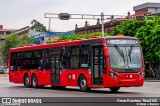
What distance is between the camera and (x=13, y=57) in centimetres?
3628

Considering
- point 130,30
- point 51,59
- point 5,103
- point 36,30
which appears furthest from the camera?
point 36,30

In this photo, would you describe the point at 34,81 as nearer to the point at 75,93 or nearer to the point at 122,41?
the point at 75,93

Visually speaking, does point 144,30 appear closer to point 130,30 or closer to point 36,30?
point 130,30

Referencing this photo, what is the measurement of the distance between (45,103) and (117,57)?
1456 centimetres

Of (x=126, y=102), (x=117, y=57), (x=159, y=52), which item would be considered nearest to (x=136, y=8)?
(x=159, y=52)

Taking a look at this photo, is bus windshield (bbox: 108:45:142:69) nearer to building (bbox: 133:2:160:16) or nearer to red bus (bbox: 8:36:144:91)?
red bus (bbox: 8:36:144:91)

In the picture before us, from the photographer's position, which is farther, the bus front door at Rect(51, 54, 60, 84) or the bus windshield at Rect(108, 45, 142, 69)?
the bus front door at Rect(51, 54, 60, 84)

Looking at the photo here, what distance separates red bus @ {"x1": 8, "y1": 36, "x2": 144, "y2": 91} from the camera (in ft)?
81.4

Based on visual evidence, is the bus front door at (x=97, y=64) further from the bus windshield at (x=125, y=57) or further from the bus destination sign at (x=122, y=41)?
the bus windshield at (x=125, y=57)

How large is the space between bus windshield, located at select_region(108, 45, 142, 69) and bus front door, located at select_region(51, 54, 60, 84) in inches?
218

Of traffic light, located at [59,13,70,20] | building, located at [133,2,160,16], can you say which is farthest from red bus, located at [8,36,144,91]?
building, located at [133,2,160,16]

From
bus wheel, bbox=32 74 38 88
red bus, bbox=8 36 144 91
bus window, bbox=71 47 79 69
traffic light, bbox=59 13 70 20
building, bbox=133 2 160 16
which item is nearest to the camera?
red bus, bbox=8 36 144 91

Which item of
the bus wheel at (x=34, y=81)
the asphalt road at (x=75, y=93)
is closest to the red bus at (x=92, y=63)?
the bus wheel at (x=34, y=81)

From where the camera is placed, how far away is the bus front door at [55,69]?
29.8 meters
